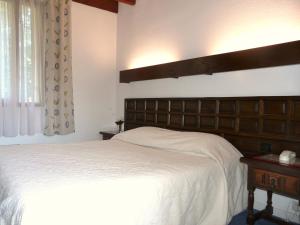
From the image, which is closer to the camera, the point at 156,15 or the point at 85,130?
the point at 156,15

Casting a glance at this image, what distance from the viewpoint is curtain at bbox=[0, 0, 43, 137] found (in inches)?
123

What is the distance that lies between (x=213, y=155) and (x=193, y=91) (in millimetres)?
1006

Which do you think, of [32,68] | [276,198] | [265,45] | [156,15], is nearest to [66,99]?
[32,68]

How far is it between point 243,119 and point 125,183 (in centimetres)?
141

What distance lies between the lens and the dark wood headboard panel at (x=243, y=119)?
2098 mm

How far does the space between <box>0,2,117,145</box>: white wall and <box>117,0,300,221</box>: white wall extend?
17 centimetres

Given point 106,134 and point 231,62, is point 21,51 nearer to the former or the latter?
point 106,134

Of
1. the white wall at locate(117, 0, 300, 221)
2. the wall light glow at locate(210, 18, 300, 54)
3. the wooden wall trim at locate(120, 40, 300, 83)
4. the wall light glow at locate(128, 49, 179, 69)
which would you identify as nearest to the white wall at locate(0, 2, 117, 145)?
the white wall at locate(117, 0, 300, 221)

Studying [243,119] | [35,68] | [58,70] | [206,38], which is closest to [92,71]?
[58,70]

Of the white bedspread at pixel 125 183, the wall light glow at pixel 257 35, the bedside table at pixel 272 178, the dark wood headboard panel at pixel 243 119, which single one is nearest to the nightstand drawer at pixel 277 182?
the bedside table at pixel 272 178

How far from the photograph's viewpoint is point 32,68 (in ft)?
10.9

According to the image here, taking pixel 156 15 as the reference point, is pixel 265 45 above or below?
below

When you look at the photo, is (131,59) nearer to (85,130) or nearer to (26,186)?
(85,130)

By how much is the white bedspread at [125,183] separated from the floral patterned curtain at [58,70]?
102 cm
